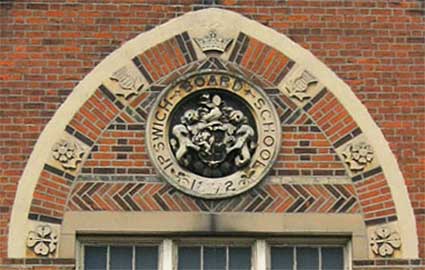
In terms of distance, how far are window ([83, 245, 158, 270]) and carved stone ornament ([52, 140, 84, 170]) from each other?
95 centimetres

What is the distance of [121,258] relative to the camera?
600 inches

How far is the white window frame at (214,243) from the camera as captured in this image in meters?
15.2

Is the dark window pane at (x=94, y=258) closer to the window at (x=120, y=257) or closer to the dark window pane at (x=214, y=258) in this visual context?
the window at (x=120, y=257)

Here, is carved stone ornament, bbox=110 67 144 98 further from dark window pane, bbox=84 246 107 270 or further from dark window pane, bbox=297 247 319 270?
dark window pane, bbox=297 247 319 270

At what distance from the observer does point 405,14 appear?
1603cm

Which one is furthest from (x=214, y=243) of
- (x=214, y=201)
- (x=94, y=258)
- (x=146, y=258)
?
(x=94, y=258)

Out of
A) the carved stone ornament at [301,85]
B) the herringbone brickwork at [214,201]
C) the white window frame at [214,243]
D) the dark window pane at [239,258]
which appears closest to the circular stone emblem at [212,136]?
the herringbone brickwork at [214,201]

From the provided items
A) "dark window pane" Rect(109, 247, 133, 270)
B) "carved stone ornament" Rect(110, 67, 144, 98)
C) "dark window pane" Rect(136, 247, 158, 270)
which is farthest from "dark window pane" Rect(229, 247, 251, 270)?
"carved stone ornament" Rect(110, 67, 144, 98)

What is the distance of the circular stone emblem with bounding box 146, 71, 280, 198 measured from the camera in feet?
50.4

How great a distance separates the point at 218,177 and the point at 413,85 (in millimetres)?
2541

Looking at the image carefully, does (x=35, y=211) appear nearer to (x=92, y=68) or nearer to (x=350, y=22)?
(x=92, y=68)

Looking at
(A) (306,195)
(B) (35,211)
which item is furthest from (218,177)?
(B) (35,211)

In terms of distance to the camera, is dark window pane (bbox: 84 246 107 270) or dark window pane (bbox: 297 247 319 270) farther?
dark window pane (bbox: 297 247 319 270)

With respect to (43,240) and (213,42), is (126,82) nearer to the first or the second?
(213,42)
